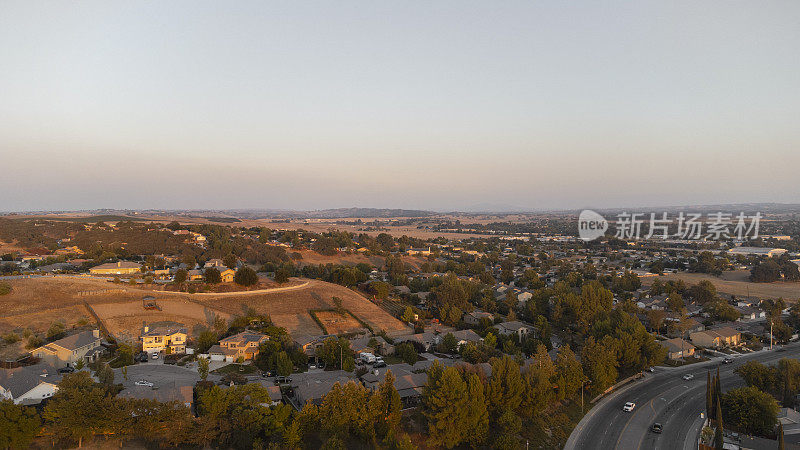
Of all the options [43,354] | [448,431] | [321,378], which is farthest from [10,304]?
[448,431]

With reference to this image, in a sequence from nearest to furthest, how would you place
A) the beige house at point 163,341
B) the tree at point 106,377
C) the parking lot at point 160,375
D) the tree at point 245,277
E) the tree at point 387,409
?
the tree at point 387,409
the tree at point 106,377
the parking lot at point 160,375
the beige house at point 163,341
the tree at point 245,277

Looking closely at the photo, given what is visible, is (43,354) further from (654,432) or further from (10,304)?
(654,432)

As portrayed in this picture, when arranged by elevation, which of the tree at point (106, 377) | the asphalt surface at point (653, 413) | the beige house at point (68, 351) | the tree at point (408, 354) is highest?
the tree at point (106, 377)

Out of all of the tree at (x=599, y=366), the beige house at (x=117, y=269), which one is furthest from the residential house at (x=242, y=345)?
the beige house at (x=117, y=269)

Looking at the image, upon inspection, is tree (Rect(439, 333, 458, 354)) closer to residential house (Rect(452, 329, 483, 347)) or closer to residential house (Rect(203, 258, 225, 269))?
residential house (Rect(452, 329, 483, 347))

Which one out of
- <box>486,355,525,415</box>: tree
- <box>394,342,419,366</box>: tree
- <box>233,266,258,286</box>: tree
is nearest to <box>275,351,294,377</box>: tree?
<box>394,342,419,366</box>: tree

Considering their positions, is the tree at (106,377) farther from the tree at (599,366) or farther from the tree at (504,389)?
the tree at (599,366)

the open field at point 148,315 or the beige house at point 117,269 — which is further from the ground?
the beige house at point 117,269
